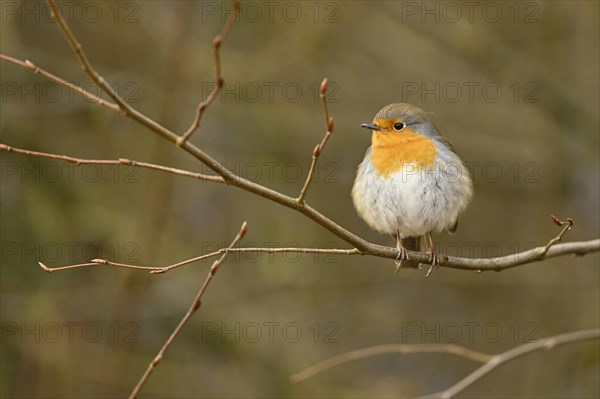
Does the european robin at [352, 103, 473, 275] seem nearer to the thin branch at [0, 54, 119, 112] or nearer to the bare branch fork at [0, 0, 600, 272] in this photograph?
the bare branch fork at [0, 0, 600, 272]

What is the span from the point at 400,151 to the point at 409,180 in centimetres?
21

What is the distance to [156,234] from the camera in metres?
6.32

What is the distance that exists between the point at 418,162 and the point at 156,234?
7.72ft

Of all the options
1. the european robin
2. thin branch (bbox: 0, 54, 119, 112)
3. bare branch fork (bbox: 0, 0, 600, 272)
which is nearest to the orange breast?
the european robin

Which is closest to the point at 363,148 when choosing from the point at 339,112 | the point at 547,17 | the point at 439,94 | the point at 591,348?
the point at 339,112

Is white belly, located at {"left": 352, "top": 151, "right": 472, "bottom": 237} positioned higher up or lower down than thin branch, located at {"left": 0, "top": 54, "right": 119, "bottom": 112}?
lower down

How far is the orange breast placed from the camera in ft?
16.4

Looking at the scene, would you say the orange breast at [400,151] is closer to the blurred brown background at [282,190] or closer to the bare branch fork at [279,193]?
the bare branch fork at [279,193]

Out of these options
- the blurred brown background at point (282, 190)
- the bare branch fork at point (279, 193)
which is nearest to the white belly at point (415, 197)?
the bare branch fork at point (279, 193)

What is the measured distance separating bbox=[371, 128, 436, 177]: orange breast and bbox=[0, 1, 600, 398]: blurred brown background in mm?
1950

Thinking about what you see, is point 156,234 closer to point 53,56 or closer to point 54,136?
point 54,136

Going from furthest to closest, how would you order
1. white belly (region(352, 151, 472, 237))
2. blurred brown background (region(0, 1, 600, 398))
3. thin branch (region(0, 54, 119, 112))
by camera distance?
blurred brown background (region(0, 1, 600, 398))
white belly (region(352, 151, 472, 237))
thin branch (region(0, 54, 119, 112))

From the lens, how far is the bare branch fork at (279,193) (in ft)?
8.45

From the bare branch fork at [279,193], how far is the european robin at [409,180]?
2.03 feet
